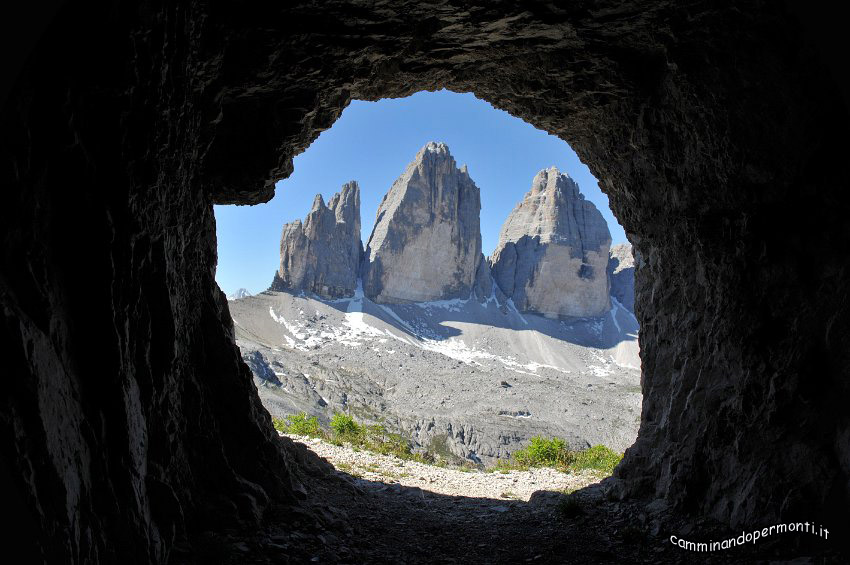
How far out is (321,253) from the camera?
537ft

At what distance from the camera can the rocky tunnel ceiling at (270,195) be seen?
447 centimetres

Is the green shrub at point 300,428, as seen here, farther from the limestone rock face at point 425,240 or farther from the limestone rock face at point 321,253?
the limestone rock face at point 425,240

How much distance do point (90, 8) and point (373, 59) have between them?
571cm

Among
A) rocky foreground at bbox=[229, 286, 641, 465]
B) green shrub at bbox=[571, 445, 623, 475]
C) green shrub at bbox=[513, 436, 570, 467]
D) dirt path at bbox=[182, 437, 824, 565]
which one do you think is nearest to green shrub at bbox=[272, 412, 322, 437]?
dirt path at bbox=[182, 437, 824, 565]

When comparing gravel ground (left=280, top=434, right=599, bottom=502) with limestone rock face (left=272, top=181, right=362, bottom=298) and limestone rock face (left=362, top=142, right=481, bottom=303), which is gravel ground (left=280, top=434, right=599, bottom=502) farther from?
limestone rock face (left=362, top=142, right=481, bottom=303)

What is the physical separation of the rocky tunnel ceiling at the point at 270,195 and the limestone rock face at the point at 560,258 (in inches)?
6936

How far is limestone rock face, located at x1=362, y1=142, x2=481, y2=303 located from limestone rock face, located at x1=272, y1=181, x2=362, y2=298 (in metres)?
8.84

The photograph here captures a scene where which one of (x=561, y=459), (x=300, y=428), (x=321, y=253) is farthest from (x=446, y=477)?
(x=321, y=253)

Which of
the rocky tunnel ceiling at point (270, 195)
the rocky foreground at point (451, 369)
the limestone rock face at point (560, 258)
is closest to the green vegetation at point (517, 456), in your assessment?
the rocky tunnel ceiling at point (270, 195)

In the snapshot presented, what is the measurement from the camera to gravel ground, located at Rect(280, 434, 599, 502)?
15.0m

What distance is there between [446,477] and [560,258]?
571 ft

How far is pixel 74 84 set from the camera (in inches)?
182

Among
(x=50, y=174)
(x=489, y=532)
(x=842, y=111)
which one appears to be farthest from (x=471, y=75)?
(x=489, y=532)

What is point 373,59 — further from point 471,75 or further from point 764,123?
point 764,123
